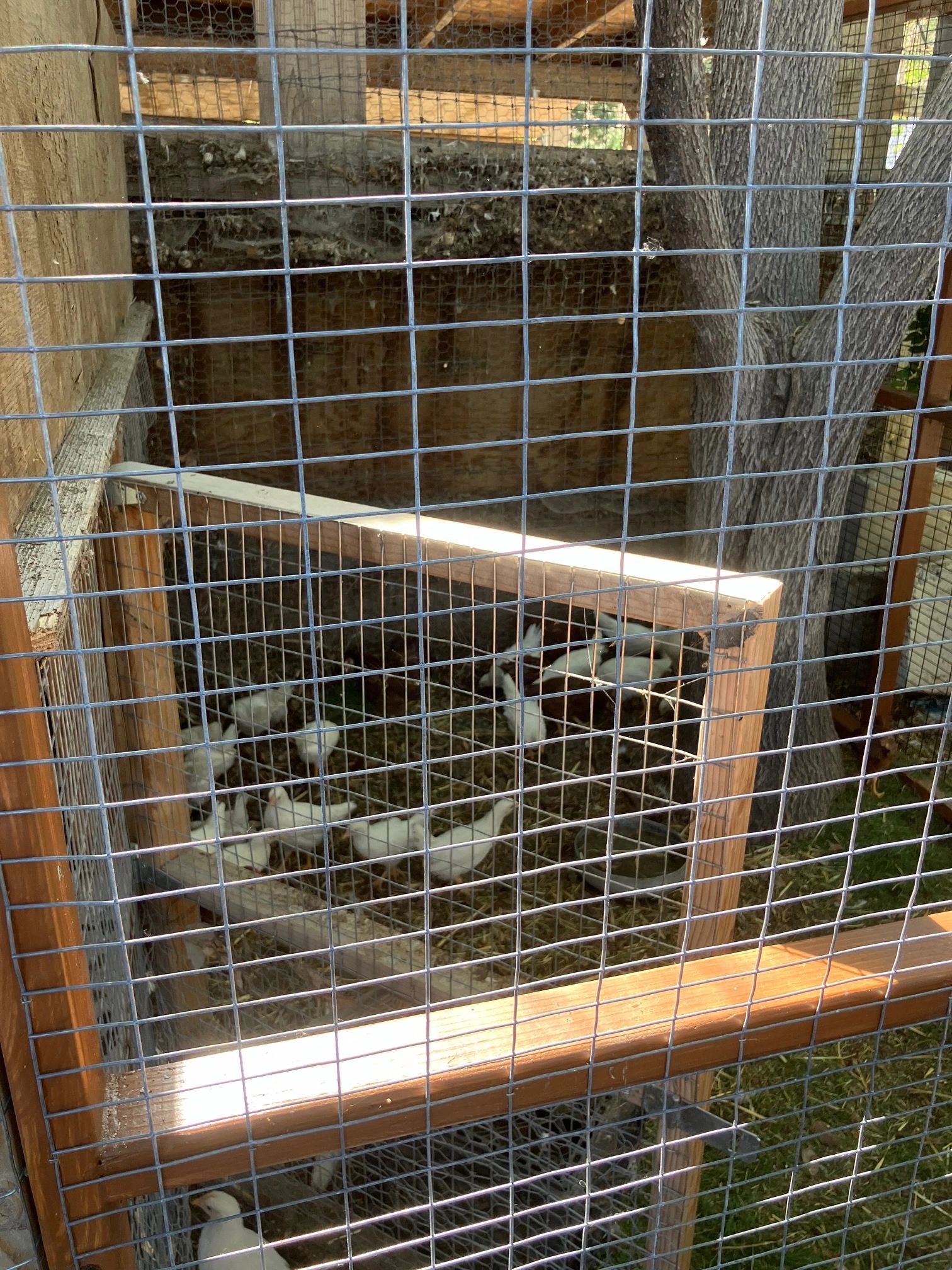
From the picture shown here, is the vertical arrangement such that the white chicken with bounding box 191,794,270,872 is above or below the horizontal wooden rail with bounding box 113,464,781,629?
below

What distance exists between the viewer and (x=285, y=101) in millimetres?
3119

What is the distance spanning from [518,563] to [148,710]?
964 millimetres

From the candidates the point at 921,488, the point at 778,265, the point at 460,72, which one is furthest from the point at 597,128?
the point at 921,488

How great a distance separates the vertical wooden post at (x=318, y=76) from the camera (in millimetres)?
2992

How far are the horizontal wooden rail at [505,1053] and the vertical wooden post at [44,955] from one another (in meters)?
0.04

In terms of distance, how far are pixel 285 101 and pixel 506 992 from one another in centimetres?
295

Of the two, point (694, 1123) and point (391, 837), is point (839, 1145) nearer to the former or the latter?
point (694, 1123)

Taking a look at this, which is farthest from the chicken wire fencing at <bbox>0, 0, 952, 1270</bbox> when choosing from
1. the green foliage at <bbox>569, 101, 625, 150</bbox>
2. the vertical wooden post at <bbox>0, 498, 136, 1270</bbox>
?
the green foliage at <bbox>569, 101, 625, 150</bbox>

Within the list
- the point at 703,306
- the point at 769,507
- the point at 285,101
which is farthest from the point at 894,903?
the point at 285,101

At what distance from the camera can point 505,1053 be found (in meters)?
0.99

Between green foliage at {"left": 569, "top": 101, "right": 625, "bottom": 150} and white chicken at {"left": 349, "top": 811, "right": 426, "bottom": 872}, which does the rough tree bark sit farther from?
white chicken at {"left": 349, "top": 811, "right": 426, "bottom": 872}

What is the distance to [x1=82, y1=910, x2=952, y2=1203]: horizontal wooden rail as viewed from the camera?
3.02ft

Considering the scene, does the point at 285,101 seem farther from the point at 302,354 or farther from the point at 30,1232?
the point at 30,1232

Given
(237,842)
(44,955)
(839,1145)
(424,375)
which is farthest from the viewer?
(424,375)
